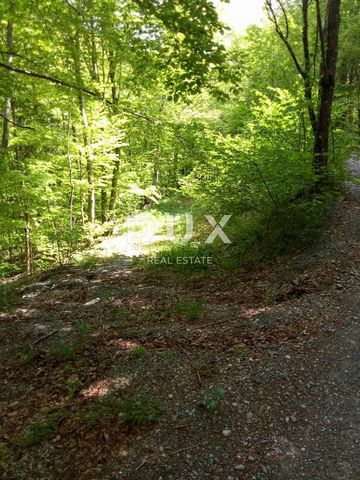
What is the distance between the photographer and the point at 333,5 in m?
7.95

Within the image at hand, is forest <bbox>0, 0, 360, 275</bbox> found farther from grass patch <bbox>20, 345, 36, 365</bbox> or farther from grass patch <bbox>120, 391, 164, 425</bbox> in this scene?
grass patch <bbox>120, 391, 164, 425</bbox>

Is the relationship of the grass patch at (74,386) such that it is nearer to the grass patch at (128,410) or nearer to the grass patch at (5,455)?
the grass patch at (128,410)

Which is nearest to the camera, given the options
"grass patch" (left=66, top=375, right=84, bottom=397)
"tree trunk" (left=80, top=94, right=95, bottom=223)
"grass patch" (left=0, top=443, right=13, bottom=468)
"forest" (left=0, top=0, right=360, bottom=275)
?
"grass patch" (left=0, top=443, right=13, bottom=468)

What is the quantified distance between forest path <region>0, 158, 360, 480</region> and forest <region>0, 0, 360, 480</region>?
0.02 metres

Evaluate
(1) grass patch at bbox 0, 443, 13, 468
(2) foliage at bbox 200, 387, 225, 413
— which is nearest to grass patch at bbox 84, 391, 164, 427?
(2) foliage at bbox 200, 387, 225, 413

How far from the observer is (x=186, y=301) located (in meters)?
6.86

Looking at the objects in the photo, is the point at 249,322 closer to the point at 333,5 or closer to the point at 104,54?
the point at 333,5

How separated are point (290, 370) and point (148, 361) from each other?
74.6 inches

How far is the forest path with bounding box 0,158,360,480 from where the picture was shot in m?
3.15

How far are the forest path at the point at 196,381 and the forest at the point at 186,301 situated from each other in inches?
0.9

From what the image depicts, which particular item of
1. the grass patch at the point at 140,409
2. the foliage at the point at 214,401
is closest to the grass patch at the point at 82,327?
the grass patch at the point at 140,409

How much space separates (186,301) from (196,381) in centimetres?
276

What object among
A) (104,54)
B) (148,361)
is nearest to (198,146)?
(148,361)

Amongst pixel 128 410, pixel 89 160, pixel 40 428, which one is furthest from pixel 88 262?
pixel 128 410
